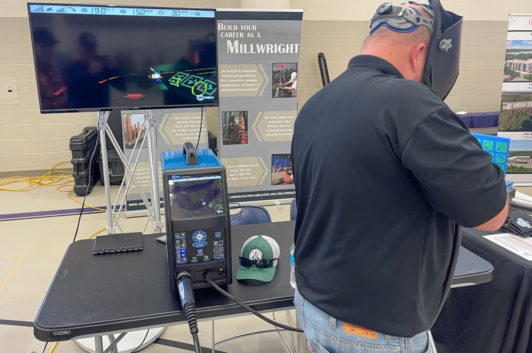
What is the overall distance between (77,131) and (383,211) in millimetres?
4982

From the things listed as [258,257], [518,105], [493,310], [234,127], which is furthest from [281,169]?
[258,257]

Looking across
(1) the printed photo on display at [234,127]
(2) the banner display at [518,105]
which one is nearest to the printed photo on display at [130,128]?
(1) the printed photo on display at [234,127]

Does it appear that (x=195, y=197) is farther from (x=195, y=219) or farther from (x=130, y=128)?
(x=130, y=128)

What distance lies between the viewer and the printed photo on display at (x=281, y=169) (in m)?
4.11

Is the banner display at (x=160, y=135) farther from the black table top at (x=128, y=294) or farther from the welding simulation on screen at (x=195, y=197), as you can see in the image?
the welding simulation on screen at (x=195, y=197)

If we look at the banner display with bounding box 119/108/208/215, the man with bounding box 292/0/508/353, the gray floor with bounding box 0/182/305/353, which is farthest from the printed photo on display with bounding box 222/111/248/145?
the man with bounding box 292/0/508/353

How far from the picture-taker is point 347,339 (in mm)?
1034

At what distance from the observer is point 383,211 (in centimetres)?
94

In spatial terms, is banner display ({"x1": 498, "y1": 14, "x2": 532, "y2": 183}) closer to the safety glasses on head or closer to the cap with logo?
the cap with logo

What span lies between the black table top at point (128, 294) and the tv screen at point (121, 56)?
0.65m

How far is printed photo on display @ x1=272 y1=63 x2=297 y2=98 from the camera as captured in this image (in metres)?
3.84

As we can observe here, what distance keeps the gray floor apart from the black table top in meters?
0.96

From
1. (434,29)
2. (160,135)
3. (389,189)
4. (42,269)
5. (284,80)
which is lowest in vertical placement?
(42,269)

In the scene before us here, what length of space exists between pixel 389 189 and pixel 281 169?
3.24 meters
